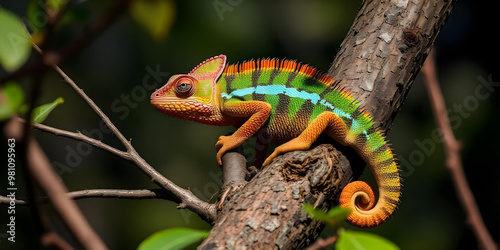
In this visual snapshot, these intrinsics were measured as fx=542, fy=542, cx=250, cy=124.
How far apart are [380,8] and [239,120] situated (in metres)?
0.76

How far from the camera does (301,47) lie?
5.00 m

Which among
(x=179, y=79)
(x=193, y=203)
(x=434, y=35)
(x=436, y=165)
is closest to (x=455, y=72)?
(x=436, y=165)

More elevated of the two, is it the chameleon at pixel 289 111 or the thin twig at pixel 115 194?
the chameleon at pixel 289 111

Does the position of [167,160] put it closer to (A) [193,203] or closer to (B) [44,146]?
(B) [44,146]

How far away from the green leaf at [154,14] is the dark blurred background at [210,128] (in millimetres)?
4243

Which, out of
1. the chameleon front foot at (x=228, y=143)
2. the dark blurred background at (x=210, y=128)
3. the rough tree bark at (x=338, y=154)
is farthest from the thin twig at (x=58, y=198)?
the dark blurred background at (x=210, y=128)

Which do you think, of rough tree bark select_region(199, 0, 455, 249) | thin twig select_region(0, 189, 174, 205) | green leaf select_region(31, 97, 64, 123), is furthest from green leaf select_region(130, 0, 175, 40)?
thin twig select_region(0, 189, 174, 205)

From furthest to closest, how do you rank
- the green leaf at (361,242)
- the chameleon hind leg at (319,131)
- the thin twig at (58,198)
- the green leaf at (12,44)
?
the chameleon hind leg at (319,131) → the green leaf at (361,242) → the green leaf at (12,44) → the thin twig at (58,198)

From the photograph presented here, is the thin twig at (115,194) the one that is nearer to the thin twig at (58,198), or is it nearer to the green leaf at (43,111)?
the green leaf at (43,111)

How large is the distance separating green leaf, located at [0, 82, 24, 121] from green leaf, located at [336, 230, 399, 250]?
38 cm

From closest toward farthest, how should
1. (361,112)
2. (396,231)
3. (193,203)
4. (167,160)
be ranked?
(193,203) → (361,112) → (396,231) → (167,160)

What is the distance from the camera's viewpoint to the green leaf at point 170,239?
27.6 inches

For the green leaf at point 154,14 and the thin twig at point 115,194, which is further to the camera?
the thin twig at point 115,194

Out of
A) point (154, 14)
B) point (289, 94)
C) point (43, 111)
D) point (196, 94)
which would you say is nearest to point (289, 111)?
point (289, 94)
